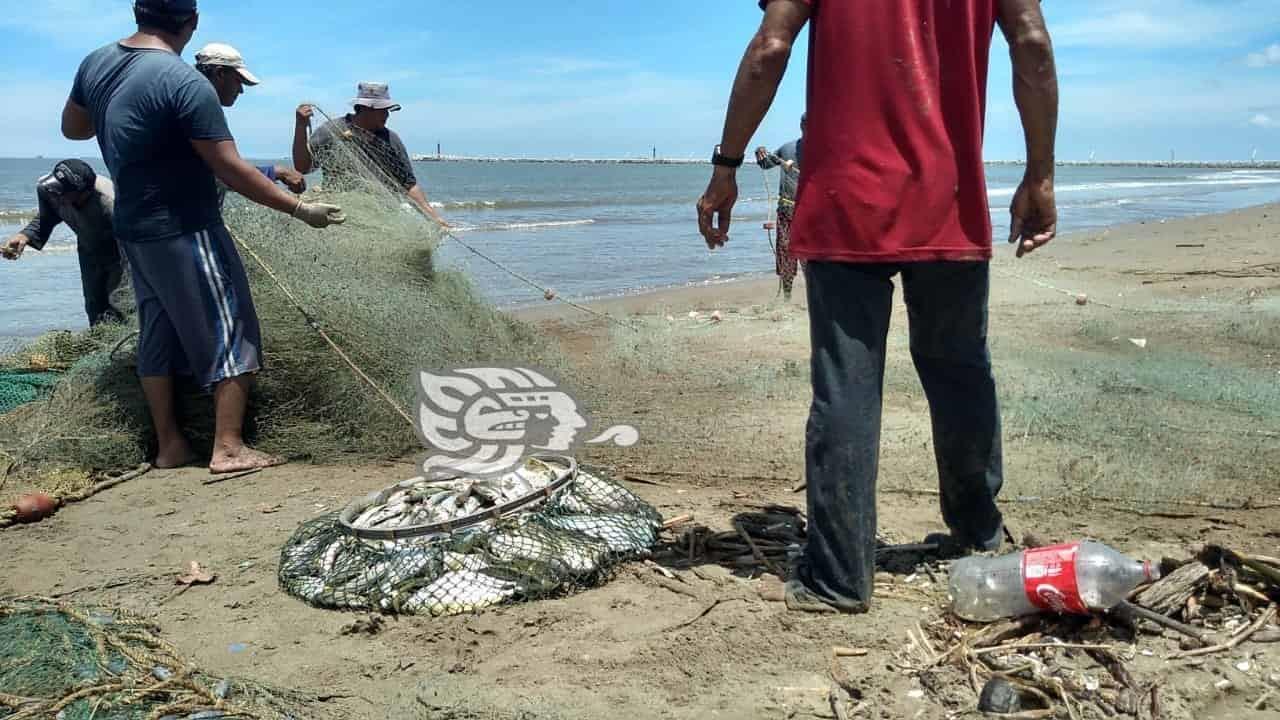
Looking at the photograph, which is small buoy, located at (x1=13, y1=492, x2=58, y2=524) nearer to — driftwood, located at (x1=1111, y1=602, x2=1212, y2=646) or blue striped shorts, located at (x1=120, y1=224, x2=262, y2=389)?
blue striped shorts, located at (x1=120, y1=224, x2=262, y2=389)

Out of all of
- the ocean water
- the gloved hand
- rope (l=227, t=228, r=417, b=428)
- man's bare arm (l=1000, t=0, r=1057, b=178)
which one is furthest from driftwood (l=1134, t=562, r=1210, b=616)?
the ocean water

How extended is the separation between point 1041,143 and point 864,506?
1.10 meters

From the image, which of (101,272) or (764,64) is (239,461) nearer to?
(101,272)

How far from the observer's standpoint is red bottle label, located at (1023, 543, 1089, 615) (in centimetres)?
251

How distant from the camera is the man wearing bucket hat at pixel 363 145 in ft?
18.0

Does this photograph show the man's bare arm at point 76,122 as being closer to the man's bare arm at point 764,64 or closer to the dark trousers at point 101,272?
the dark trousers at point 101,272

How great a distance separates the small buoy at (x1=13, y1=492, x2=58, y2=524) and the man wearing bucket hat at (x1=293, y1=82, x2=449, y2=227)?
2236 mm

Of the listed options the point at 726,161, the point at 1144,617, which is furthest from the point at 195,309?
the point at 1144,617

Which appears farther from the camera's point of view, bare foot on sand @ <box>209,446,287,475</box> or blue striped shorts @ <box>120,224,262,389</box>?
bare foot on sand @ <box>209,446,287,475</box>

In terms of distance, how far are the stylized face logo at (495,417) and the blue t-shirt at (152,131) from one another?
4.23ft

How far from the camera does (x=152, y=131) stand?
4.09m

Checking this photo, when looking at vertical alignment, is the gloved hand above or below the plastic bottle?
above

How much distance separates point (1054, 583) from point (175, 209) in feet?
12.2

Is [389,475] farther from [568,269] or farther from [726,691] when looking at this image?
[568,269]
